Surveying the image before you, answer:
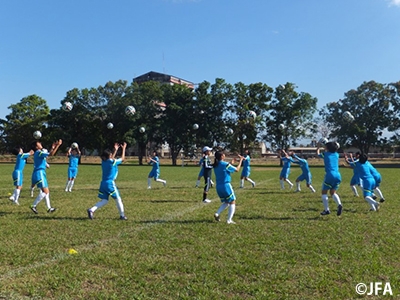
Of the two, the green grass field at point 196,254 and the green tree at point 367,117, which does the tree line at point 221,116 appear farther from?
the green grass field at point 196,254

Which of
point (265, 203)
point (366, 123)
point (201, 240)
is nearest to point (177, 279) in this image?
point (201, 240)

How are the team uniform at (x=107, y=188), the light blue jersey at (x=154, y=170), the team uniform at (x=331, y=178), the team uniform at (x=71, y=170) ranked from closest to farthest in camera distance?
the team uniform at (x=107, y=188), the team uniform at (x=331, y=178), the team uniform at (x=71, y=170), the light blue jersey at (x=154, y=170)

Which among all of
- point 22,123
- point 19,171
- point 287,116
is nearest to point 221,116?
point 287,116

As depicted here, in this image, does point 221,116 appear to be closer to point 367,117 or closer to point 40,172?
point 367,117

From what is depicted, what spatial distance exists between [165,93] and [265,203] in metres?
48.4

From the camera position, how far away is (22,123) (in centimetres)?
6738

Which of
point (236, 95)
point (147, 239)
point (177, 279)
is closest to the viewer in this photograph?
point (177, 279)

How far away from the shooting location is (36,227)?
8734 millimetres

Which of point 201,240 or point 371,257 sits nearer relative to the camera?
point 371,257

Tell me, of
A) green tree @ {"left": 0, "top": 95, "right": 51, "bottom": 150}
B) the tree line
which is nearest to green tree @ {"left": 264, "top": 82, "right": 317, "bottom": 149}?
the tree line

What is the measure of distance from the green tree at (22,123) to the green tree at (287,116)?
3811cm

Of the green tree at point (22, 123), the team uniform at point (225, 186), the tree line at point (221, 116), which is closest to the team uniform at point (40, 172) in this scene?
the team uniform at point (225, 186)

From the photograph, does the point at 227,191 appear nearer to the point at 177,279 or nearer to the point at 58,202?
the point at 177,279

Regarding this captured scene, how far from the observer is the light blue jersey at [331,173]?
10.2 metres
